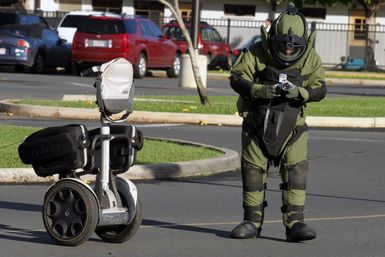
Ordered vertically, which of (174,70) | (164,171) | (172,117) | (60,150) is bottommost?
(174,70)

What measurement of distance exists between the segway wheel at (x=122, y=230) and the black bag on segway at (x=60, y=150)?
0.49 metres

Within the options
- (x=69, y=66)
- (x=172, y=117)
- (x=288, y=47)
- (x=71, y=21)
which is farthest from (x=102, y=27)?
(x=288, y=47)

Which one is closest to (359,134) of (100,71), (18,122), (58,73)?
(18,122)

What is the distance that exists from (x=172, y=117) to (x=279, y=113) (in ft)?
35.3

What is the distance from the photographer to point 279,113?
8352mm

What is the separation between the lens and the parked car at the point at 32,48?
3219cm

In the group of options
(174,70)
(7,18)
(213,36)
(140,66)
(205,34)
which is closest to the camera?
(140,66)

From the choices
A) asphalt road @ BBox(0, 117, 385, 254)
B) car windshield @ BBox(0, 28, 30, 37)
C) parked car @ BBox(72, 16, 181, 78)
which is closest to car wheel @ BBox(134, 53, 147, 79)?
parked car @ BBox(72, 16, 181, 78)

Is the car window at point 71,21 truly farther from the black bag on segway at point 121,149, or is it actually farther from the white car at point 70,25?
the black bag on segway at point 121,149

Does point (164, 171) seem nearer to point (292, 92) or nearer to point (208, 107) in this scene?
point (292, 92)

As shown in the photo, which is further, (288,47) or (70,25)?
(70,25)

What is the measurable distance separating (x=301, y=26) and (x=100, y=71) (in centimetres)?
154

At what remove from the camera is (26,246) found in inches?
316

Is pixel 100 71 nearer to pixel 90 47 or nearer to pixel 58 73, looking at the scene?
pixel 90 47
